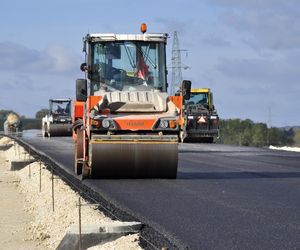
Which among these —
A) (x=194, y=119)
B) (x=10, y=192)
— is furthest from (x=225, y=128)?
(x=10, y=192)

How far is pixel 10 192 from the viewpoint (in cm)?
1742

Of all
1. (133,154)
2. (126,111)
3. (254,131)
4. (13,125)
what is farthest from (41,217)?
(13,125)

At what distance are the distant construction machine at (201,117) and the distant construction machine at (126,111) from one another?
23.0m

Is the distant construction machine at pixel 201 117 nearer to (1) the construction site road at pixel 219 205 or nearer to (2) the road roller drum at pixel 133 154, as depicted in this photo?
(1) the construction site road at pixel 219 205

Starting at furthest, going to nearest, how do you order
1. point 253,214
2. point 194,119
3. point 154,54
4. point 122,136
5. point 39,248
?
point 194,119
point 154,54
point 122,136
point 253,214
point 39,248

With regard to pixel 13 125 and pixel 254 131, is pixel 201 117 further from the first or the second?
pixel 13 125

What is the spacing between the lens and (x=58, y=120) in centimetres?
5331

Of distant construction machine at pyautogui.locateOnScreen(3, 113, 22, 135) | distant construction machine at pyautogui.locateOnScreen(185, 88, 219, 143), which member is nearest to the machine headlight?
distant construction machine at pyautogui.locateOnScreen(185, 88, 219, 143)

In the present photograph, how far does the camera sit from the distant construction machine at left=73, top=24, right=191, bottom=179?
1515 cm

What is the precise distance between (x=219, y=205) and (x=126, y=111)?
5.08 metres

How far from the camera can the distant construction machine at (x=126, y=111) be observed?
15.1 meters

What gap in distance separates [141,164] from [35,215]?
339cm

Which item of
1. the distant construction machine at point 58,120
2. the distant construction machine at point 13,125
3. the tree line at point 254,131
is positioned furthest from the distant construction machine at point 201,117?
the distant construction machine at point 13,125

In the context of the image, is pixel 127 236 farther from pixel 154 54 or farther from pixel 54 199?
pixel 154 54
